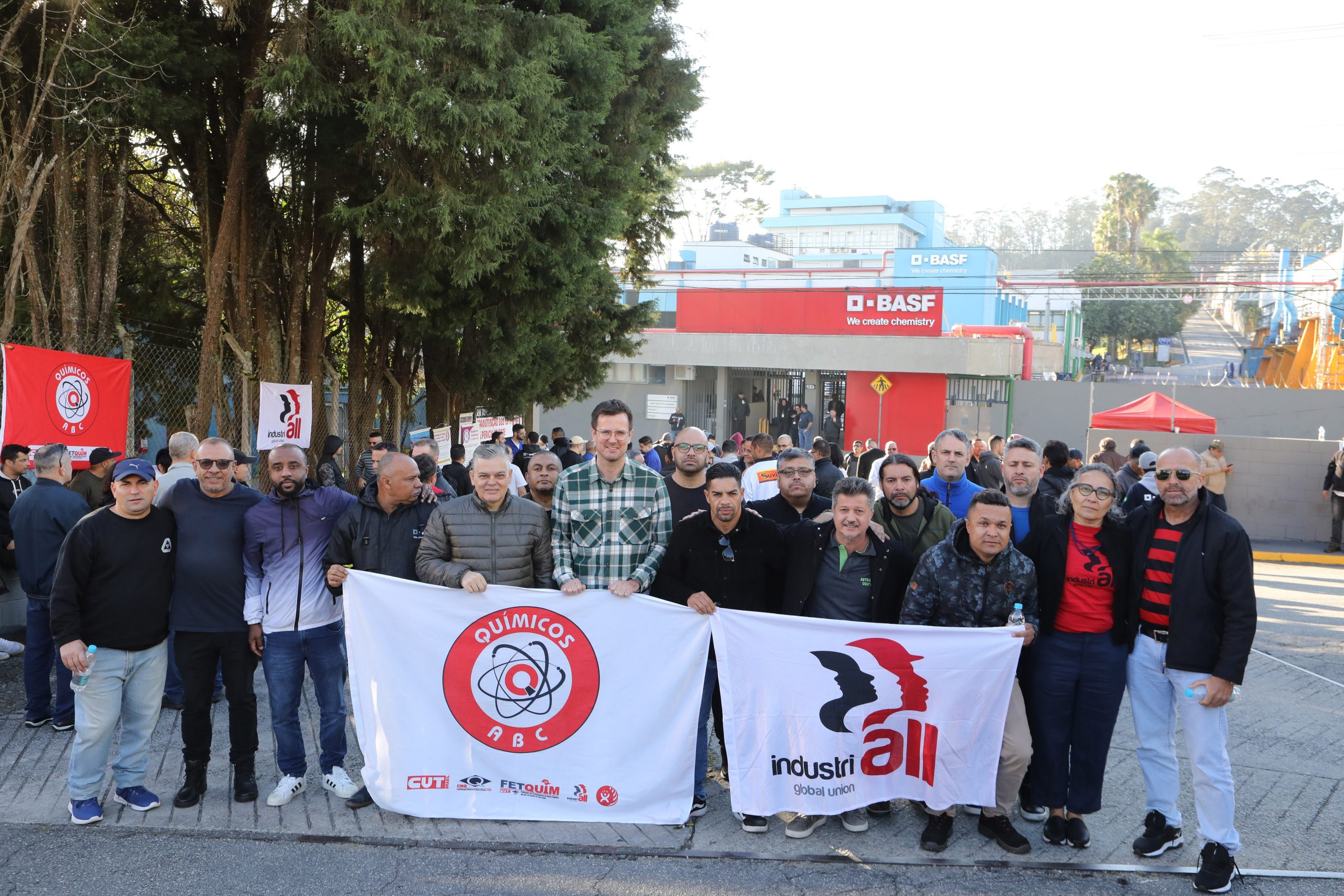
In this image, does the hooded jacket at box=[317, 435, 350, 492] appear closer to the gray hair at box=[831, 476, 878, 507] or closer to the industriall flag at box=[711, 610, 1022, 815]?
the industriall flag at box=[711, 610, 1022, 815]

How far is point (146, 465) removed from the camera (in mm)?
5125

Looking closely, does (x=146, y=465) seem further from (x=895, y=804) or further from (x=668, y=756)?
(x=895, y=804)

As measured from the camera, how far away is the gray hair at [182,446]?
7.19 metres

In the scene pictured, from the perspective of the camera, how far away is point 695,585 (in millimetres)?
5305

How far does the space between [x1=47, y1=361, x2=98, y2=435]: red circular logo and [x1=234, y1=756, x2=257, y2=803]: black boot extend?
496 centimetres

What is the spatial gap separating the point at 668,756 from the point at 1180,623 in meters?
2.62

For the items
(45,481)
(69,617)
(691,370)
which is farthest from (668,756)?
(691,370)

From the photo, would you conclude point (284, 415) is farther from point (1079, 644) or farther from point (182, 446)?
point (1079, 644)

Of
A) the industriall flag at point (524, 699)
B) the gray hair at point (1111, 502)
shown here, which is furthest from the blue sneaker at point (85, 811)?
the gray hair at point (1111, 502)

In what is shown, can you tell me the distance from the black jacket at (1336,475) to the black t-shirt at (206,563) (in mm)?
17351

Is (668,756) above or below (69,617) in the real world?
below

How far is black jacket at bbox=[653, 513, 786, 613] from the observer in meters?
5.24

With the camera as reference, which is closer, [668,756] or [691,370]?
[668,756]

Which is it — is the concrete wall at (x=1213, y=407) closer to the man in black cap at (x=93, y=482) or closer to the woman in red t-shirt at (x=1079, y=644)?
the woman in red t-shirt at (x=1079, y=644)
